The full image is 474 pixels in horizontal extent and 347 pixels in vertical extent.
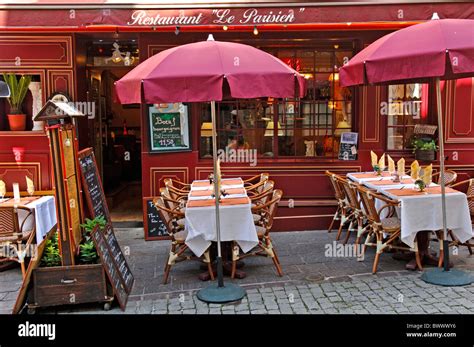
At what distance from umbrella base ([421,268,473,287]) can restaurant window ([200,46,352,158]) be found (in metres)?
3.17

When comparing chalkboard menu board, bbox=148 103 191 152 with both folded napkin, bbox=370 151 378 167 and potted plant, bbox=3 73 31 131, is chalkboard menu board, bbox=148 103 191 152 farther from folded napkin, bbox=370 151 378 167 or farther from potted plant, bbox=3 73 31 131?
folded napkin, bbox=370 151 378 167

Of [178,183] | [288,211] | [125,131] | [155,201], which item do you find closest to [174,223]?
[155,201]

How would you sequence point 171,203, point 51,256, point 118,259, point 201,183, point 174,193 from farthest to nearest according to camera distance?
point 201,183
point 174,193
point 171,203
point 118,259
point 51,256

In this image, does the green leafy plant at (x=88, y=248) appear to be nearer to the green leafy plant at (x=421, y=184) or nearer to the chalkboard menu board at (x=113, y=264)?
the chalkboard menu board at (x=113, y=264)

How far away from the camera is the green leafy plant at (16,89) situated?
8.24m

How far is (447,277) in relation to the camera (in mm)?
5863

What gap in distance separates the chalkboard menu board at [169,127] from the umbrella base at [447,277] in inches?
169

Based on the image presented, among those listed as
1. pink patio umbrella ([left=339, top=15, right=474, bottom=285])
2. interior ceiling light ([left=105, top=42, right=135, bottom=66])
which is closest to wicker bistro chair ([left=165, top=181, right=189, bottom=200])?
interior ceiling light ([left=105, top=42, right=135, bottom=66])

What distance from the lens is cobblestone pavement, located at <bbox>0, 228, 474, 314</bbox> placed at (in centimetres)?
527

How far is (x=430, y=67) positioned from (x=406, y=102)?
151 inches

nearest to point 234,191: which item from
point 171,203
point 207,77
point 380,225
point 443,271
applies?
point 171,203

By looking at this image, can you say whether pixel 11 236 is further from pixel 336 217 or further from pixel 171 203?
pixel 336 217

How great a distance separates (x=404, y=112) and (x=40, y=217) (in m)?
6.17
